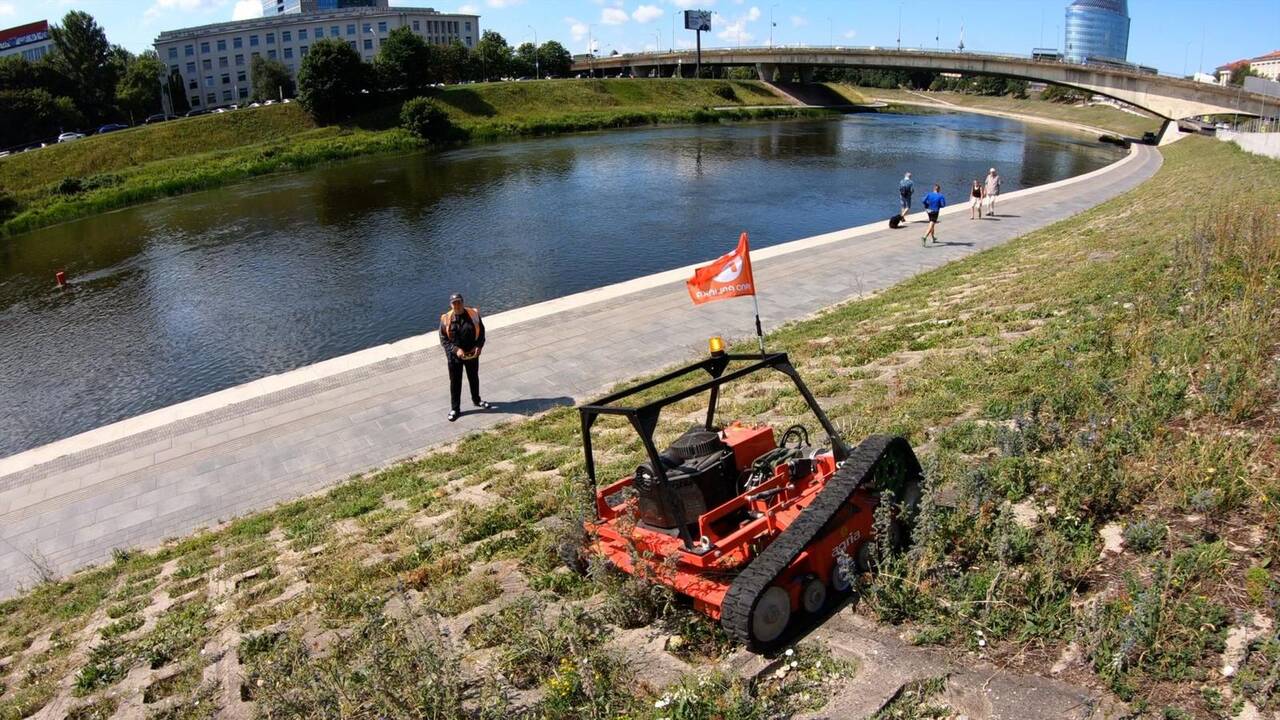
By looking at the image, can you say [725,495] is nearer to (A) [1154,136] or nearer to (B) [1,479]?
(B) [1,479]

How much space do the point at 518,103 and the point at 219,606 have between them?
7437 centimetres

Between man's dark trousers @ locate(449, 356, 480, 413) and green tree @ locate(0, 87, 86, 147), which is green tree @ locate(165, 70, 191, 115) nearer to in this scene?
green tree @ locate(0, 87, 86, 147)

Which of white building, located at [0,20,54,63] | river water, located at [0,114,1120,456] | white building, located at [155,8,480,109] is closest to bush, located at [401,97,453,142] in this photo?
river water, located at [0,114,1120,456]

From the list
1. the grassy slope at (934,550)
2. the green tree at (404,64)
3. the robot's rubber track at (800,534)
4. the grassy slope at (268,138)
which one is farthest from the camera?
the green tree at (404,64)

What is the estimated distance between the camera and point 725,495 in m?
5.84

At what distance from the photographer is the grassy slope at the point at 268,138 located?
47281 mm

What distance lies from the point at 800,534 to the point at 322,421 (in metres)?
8.59

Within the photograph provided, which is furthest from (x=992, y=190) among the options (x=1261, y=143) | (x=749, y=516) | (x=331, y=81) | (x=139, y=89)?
(x=139, y=89)

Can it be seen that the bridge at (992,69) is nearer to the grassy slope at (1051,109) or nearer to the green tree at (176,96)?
the grassy slope at (1051,109)

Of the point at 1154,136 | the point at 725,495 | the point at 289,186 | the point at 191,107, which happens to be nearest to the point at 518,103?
the point at 289,186

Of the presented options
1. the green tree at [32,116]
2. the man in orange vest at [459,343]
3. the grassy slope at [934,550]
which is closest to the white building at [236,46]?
the green tree at [32,116]

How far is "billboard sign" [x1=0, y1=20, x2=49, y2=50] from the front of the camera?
116062mm

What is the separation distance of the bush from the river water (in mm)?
7659

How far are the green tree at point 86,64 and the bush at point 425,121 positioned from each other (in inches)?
1528
